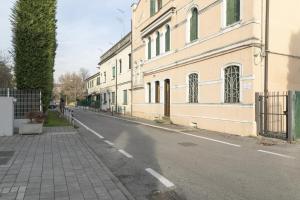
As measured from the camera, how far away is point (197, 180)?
24.3 ft

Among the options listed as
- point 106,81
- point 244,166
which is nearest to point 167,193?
point 244,166

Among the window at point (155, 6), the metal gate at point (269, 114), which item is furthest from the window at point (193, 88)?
the window at point (155, 6)

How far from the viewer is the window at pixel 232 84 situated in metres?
17.0

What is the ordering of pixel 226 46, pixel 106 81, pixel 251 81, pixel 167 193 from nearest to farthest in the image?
pixel 167 193 < pixel 251 81 < pixel 226 46 < pixel 106 81

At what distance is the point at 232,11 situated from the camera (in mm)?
17656

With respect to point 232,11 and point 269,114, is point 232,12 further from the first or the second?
point 269,114

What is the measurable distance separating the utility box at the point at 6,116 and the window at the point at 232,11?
430 inches

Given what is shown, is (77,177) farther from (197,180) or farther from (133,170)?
(197,180)

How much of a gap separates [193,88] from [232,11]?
572 centimetres

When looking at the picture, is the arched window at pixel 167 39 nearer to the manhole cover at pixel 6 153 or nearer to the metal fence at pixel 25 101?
the metal fence at pixel 25 101

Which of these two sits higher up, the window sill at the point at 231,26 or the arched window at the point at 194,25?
the arched window at the point at 194,25

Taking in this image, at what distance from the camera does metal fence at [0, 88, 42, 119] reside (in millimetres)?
19469

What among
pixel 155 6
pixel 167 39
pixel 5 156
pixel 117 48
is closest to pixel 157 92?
pixel 167 39

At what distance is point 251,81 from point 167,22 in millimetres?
11846
